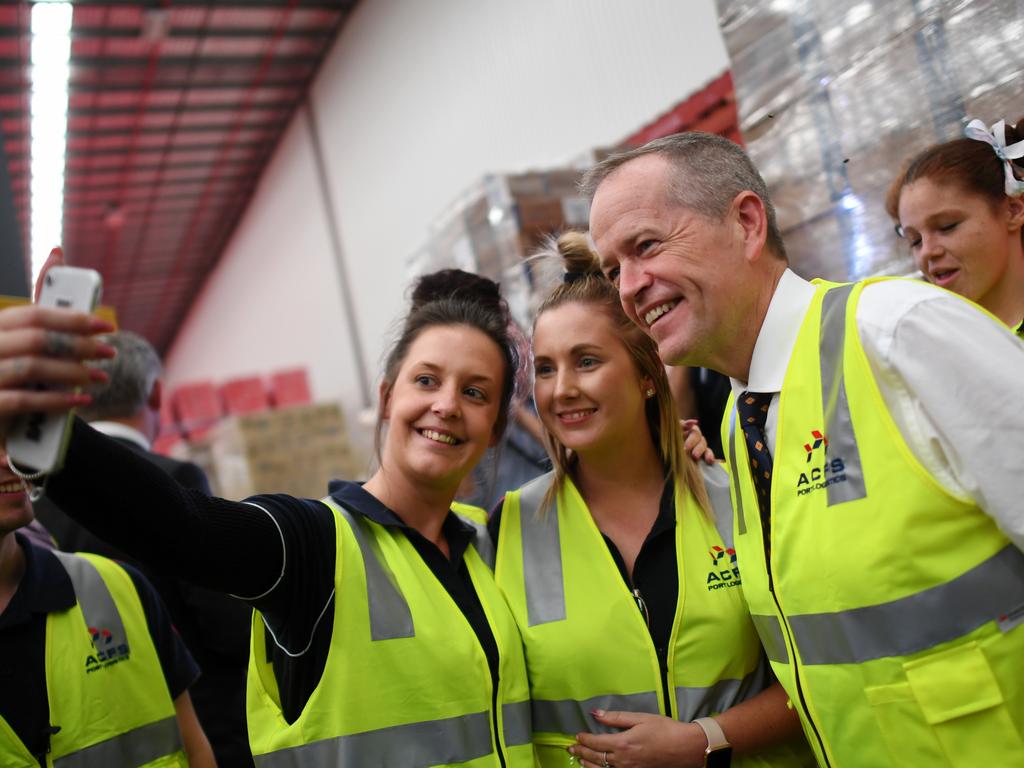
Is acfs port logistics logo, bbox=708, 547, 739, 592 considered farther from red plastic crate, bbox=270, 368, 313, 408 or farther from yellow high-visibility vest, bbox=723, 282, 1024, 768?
red plastic crate, bbox=270, 368, 313, 408

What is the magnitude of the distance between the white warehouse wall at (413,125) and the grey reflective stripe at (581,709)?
1025 millimetres

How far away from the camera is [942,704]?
4.52ft

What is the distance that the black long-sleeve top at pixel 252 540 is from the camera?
1.26 meters

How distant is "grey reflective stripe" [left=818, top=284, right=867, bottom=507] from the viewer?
4.77ft

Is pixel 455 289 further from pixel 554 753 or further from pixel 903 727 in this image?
pixel 903 727

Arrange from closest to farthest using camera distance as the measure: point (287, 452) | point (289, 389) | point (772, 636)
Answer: point (772, 636) < point (287, 452) < point (289, 389)

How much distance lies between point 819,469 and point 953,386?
10.4 inches

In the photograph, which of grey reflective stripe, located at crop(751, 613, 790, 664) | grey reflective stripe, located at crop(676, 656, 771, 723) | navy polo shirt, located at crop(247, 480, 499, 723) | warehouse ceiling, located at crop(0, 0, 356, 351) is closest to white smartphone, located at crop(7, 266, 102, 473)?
navy polo shirt, located at crop(247, 480, 499, 723)

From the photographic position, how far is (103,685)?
1969 millimetres

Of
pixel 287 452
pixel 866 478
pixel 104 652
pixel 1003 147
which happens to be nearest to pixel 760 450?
pixel 866 478

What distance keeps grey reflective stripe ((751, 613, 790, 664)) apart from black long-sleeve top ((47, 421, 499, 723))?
21.8 inches

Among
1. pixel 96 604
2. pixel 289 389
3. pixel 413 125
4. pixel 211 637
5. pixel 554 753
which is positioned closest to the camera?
pixel 554 753

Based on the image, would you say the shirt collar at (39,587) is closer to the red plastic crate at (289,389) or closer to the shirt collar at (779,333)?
the shirt collar at (779,333)

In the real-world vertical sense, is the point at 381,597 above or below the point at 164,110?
below
